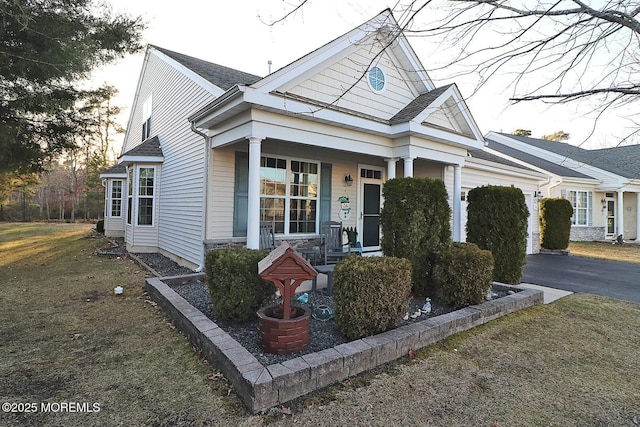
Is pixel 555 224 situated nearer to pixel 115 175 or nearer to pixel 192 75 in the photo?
pixel 192 75

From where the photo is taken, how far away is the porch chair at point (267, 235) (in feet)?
23.2

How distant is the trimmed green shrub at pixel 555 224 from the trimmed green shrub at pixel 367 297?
1182 centimetres

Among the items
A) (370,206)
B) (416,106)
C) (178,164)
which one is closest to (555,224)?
(370,206)

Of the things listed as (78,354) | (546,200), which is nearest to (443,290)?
(78,354)

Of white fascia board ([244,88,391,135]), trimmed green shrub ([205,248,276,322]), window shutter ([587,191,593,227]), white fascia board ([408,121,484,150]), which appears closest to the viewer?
trimmed green shrub ([205,248,276,322])

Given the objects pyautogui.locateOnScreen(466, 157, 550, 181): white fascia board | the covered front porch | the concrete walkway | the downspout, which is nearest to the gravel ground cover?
the downspout

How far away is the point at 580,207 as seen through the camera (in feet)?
55.3

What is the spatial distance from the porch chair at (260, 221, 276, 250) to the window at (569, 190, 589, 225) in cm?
1668

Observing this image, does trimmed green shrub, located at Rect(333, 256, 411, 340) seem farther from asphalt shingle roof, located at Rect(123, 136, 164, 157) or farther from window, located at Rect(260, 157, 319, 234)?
asphalt shingle roof, located at Rect(123, 136, 164, 157)

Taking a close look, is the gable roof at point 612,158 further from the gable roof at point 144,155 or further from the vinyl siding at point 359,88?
the gable roof at point 144,155

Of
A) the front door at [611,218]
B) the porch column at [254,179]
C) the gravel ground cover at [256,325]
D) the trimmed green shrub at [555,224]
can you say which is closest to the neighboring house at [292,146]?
the porch column at [254,179]

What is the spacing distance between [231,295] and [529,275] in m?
7.52

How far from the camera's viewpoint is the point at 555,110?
3643 millimetres

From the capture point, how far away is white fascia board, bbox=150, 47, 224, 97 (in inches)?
269
